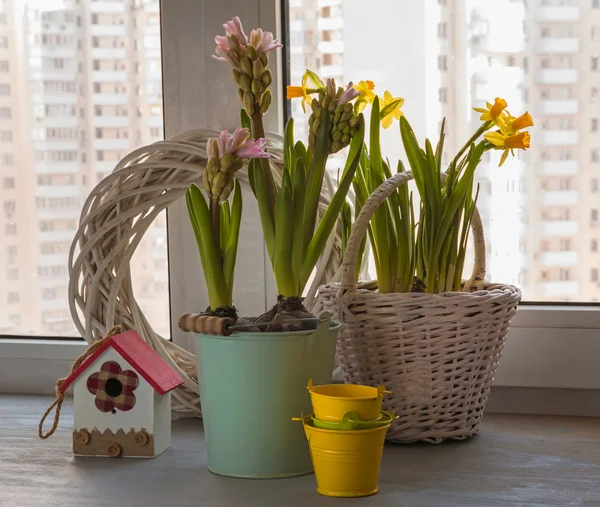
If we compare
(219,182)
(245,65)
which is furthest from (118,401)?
(245,65)

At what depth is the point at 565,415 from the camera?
1151 millimetres

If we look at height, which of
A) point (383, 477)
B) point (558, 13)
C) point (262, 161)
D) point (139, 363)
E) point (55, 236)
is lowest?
point (383, 477)

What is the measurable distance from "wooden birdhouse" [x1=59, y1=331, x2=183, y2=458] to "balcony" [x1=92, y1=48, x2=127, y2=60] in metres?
0.55

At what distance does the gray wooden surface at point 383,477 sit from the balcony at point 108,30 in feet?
2.12

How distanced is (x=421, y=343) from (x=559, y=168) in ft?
1.33

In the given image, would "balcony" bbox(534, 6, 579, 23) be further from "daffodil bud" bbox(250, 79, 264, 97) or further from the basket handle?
"daffodil bud" bbox(250, 79, 264, 97)

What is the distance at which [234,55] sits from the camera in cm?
88

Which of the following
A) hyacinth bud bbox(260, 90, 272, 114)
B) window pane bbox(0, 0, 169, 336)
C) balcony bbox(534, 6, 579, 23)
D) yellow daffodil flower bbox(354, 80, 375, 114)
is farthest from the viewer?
window pane bbox(0, 0, 169, 336)

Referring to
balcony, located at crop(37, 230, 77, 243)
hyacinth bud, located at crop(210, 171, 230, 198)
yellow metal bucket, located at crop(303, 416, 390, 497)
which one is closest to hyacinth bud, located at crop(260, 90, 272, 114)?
hyacinth bud, located at crop(210, 171, 230, 198)

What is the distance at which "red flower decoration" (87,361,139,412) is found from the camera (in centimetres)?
95

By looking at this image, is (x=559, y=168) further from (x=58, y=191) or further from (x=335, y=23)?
(x=58, y=191)

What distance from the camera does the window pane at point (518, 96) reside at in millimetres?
1165

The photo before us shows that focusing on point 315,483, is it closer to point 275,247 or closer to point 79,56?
point 275,247

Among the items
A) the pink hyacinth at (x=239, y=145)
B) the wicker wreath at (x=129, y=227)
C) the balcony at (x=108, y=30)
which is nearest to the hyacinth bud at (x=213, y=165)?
the pink hyacinth at (x=239, y=145)
